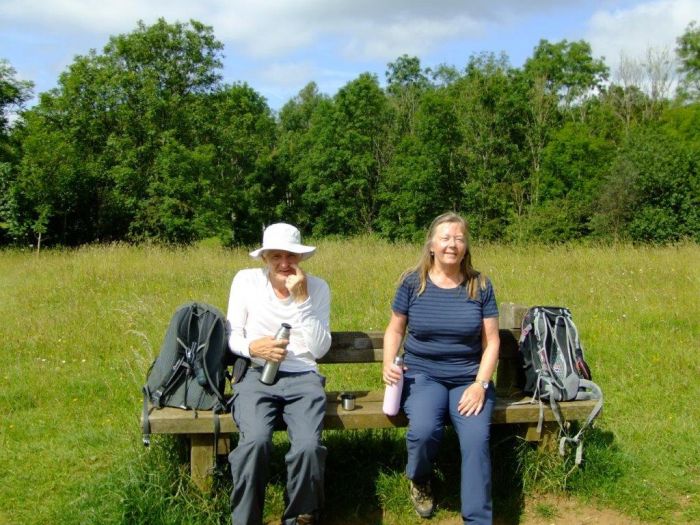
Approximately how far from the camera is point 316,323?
3736 mm

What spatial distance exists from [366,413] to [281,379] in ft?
1.60

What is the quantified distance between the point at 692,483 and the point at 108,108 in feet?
97.0

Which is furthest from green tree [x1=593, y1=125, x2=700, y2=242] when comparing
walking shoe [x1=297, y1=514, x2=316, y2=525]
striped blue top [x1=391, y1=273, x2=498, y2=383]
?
walking shoe [x1=297, y1=514, x2=316, y2=525]

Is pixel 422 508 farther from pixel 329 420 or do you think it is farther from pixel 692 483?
pixel 692 483

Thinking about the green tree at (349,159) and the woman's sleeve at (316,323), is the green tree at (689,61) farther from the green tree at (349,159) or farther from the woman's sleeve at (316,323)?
the woman's sleeve at (316,323)

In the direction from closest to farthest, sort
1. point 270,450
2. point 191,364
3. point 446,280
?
point 270,450
point 191,364
point 446,280

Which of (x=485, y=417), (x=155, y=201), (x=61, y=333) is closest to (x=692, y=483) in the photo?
(x=485, y=417)

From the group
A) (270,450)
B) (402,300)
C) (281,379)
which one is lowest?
(270,450)

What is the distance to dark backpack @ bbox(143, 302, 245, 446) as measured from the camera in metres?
3.62

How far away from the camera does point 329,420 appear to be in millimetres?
3619

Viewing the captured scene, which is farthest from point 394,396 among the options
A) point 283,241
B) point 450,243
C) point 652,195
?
point 652,195

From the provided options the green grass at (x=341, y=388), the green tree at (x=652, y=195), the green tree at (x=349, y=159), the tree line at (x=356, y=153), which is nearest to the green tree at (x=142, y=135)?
the tree line at (x=356, y=153)

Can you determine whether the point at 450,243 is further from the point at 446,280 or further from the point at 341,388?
the point at 341,388

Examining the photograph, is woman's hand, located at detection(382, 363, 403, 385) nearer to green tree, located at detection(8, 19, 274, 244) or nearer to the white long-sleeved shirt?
the white long-sleeved shirt
